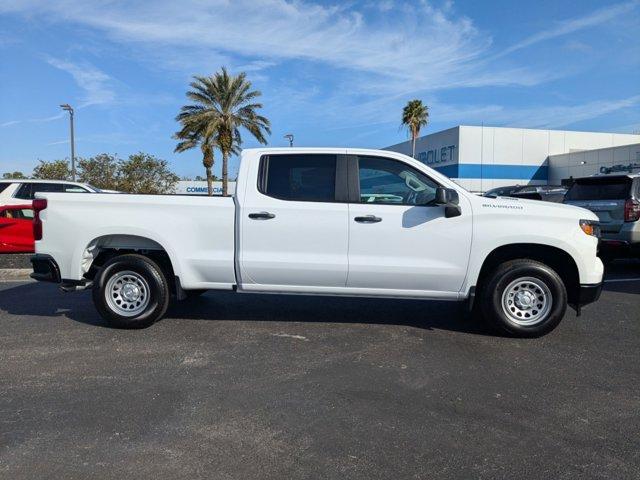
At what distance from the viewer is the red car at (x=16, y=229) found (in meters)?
11.4

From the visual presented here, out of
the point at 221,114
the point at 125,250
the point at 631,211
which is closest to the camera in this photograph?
the point at 125,250

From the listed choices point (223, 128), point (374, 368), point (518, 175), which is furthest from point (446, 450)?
point (518, 175)

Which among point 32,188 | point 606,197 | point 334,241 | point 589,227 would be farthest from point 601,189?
point 32,188

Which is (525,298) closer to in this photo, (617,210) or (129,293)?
(129,293)

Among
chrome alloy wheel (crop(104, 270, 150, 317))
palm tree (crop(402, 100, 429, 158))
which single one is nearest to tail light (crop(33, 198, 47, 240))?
chrome alloy wheel (crop(104, 270, 150, 317))

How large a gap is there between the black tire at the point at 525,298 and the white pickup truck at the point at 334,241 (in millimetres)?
11

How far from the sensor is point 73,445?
3.33 m

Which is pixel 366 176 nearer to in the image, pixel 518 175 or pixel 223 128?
pixel 223 128

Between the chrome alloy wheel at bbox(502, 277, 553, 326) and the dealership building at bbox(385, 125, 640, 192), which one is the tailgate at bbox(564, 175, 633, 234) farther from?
the dealership building at bbox(385, 125, 640, 192)

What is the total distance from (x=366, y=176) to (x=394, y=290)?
1.26 m

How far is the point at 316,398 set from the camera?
4055 mm

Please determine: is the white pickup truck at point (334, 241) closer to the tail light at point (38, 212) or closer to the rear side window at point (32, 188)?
the tail light at point (38, 212)

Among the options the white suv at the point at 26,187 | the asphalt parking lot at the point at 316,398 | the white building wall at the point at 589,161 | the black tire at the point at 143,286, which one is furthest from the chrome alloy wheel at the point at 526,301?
the white building wall at the point at 589,161

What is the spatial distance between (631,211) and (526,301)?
483 centimetres
